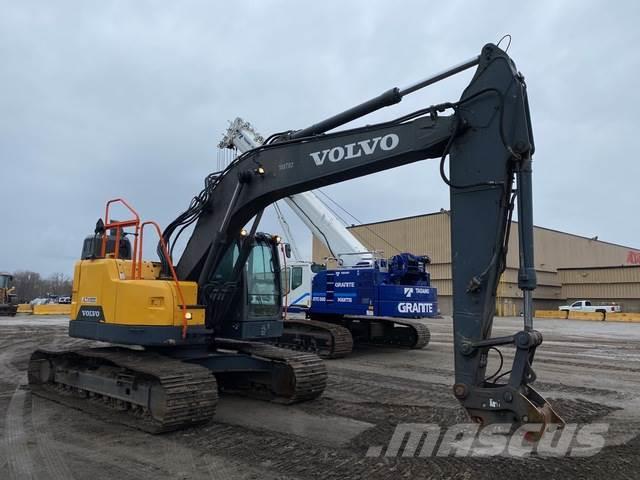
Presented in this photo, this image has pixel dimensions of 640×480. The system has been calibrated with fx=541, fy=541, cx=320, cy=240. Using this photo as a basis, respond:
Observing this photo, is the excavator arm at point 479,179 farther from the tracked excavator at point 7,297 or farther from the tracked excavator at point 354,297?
the tracked excavator at point 7,297

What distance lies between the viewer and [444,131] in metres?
5.51

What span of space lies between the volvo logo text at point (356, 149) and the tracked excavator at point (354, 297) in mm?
7714

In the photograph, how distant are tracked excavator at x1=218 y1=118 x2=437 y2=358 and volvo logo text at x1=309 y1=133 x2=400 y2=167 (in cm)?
771

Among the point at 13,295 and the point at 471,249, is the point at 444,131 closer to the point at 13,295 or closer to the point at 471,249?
the point at 471,249

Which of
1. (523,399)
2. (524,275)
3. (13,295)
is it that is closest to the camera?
(523,399)

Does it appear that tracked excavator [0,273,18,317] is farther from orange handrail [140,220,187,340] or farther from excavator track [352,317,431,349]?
orange handrail [140,220,187,340]

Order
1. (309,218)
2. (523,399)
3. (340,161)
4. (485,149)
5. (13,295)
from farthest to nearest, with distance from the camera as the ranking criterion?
(13,295) → (309,218) → (340,161) → (485,149) → (523,399)

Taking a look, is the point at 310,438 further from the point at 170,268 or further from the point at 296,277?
the point at 296,277

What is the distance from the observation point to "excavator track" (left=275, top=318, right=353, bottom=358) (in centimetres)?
1352

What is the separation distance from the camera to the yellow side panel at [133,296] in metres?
7.07

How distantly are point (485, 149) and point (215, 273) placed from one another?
429 cm

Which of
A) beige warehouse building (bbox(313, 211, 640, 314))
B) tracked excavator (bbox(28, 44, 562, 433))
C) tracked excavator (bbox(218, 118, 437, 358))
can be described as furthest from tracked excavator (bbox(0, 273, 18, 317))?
tracked excavator (bbox(28, 44, 562, 433))

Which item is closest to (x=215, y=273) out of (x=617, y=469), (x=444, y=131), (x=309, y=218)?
(x=444, y=131)

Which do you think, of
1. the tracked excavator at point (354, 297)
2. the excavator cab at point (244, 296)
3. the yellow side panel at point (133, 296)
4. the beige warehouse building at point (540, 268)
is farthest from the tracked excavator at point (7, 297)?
the excavator cab at point (244, 296)
